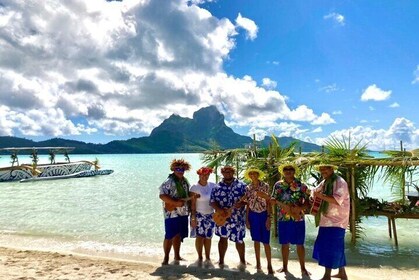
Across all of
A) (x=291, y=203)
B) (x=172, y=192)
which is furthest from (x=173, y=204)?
(x=291, y=203)

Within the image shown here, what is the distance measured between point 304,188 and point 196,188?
73.4 inches

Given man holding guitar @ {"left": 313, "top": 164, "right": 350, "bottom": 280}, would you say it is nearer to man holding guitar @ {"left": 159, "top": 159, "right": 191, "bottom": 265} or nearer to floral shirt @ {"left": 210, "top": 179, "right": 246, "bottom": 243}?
floral shirt @ {"left": 210, "top": 179, "right": 246, "bottom": 243}

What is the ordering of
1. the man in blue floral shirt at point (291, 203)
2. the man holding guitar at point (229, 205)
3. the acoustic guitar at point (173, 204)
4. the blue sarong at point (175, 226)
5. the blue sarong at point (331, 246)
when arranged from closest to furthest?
the blue sarong at point (331, 246) → the man in blue floral shirt at point (291, 203) → the man holding guitar at point (229, 205) → the acoustic guitar at point (173, 204) → the blue sarong at point (175, 226)

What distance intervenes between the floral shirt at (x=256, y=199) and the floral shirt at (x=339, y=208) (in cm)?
103

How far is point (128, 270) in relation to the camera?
668cm

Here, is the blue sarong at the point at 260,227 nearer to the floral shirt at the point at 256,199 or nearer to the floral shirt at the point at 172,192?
the floral shirt at the point at 256,199

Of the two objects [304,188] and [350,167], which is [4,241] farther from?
[350,167]

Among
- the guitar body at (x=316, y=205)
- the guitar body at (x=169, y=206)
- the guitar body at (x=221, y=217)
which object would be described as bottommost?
the guitar body at (x=221, y=217)

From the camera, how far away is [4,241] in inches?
414

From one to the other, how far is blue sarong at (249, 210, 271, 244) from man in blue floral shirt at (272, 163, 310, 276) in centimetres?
25

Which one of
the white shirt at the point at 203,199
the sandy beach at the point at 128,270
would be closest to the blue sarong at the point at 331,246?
the sandy beach at the point at 128,270

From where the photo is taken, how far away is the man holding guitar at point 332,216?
5.29 metres

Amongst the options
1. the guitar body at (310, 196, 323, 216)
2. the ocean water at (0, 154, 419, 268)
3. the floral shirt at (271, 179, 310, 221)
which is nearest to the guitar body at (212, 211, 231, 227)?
the floral shirt at (271, 179, 310, 221)

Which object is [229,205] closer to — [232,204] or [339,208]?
[232,204]
